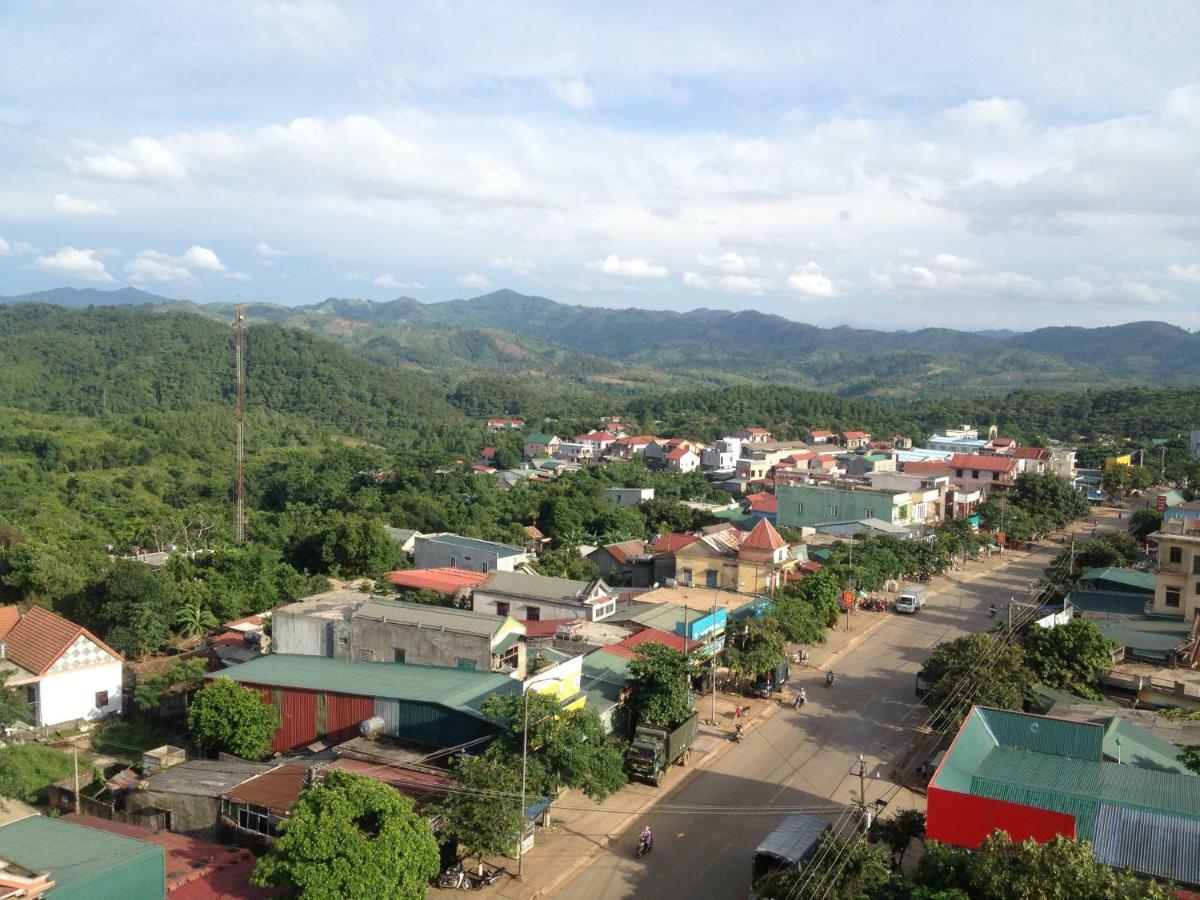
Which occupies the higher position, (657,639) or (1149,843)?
(1149,843)

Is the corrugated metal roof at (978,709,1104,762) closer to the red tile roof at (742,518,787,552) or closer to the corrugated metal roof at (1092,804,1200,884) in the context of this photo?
the corrugated metal roof at (1092,804,1200,884)

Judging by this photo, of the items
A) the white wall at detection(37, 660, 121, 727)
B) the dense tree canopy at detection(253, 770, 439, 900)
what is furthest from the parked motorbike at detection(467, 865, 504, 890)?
the white wall at detection(37, 660, 121, 727)

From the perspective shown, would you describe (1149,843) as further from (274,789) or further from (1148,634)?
(1148,634)

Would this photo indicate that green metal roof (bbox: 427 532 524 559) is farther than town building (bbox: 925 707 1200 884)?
Yes

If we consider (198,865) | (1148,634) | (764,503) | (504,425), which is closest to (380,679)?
(198,865)

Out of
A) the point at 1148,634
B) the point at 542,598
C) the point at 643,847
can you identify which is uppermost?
the point at 542,598

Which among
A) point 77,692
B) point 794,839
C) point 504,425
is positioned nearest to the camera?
point 794,839
